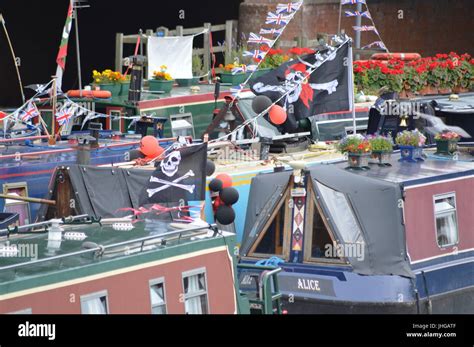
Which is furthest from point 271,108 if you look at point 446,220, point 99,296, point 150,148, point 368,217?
point 99,296

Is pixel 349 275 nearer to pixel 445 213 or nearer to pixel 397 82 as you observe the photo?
pixel 445 213

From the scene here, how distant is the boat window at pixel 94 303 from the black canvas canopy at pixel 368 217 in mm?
4366

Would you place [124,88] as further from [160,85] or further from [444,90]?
[444,90]

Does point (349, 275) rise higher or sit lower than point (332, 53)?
lower

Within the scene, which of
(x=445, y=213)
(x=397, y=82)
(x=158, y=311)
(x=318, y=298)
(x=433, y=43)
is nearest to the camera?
(x=158, y=311)

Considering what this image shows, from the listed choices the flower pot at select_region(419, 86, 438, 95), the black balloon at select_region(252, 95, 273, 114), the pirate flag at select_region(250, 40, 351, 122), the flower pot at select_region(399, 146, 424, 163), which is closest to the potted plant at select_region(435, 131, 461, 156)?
the flower pot at select_region(399, 146, 424, 163)

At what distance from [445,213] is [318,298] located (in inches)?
92.6

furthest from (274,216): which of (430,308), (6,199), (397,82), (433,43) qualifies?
(433,43)

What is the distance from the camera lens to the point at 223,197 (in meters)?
16.1

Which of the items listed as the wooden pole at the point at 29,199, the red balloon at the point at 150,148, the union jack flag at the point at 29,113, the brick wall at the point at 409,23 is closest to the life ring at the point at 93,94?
the union jack flag at the point at 29,113

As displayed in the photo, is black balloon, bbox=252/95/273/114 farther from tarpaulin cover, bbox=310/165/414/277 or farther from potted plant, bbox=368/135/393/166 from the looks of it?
tarpaulin cover, bbox=310/165/414/277

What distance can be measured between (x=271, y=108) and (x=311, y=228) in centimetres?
391

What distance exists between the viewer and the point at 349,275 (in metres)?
15.2

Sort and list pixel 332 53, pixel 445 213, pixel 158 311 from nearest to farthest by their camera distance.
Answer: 1. pixel 158 311
2. pixel 445 213
3. pixel 332 53
